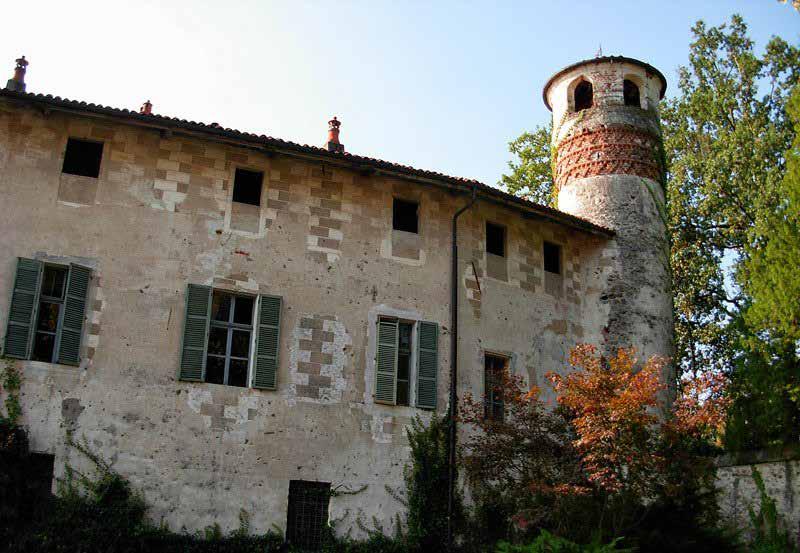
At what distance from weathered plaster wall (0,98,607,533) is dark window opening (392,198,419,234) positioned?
0.65 feet

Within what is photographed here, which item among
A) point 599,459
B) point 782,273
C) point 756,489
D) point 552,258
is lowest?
point 756,489

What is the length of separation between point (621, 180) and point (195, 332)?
10.9 metres

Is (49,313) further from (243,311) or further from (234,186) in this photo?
(234,186)

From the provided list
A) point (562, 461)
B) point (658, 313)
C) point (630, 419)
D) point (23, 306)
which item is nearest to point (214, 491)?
point (23, 306)

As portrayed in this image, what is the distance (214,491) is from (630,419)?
697cm

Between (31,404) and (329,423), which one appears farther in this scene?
(329,423)

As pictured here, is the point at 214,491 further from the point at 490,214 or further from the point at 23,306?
the point at 490,214

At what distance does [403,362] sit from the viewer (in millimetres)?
17516

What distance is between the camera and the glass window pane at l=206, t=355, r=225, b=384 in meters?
15.9

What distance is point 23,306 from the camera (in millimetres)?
14789

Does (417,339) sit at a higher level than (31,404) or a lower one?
higher

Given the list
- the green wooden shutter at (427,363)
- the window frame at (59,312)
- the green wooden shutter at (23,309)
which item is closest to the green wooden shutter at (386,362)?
the green wooden shutter at (427,363)

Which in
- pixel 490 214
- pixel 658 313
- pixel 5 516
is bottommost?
pixel 5 516

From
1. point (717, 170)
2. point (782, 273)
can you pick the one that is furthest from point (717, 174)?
point (782, 273)
